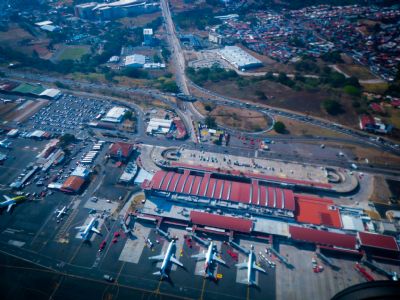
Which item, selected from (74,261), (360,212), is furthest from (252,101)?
(74,261)

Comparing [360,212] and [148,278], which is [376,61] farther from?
[148,278]

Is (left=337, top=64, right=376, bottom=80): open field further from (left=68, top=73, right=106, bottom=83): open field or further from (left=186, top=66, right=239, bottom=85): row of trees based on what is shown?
(left=68, top=73, right=106, bottom=83): open field

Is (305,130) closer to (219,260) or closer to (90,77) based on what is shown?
(219,260)

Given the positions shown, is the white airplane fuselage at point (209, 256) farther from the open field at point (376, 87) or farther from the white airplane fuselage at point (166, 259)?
the open field at point (376, 87)

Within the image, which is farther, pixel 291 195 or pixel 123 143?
pixel 123 143

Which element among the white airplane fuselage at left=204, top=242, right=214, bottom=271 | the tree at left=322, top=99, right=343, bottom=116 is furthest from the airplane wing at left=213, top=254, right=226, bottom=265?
the tree at left=322, top=99, right=343, bottom=116

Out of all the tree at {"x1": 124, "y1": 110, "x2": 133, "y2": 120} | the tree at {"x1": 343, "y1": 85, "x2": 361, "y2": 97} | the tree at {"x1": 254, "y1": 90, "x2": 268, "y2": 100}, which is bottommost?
the tree at {"x1": 124, "y1": 110, "x2": 133, "y2": 120}
